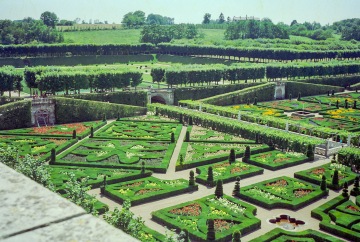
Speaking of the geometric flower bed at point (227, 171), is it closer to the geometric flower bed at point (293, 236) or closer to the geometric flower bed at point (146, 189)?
the geometric flower bed at point (146, 189)

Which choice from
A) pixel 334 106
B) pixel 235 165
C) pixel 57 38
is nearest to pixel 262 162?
pixel 235 165

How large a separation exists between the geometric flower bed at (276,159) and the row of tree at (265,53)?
72655 millimetres

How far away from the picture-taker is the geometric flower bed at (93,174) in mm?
30605

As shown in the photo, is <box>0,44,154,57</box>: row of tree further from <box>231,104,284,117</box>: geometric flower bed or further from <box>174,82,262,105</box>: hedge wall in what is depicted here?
<box>231,104,284,117</box>: geometric flower bed

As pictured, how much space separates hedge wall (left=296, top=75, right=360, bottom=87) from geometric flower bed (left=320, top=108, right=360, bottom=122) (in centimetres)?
2101

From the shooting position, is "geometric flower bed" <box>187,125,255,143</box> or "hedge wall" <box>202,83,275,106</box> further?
"hedge wall" <box>202,83,275,106</box>

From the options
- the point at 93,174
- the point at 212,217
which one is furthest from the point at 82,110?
the point at 212,217

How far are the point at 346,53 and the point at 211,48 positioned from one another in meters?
36.4

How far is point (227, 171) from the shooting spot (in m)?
34.0

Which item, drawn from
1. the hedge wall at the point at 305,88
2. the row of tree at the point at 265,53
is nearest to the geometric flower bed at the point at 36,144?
the hedge wall at the point at 305,88

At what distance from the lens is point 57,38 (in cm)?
13238

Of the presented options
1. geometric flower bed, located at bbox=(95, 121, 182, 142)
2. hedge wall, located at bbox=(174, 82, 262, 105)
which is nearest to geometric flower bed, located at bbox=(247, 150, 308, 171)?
geometric flower bed, located at bbox=(95, 121, 182, 142)

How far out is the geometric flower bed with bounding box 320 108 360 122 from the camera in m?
56.3

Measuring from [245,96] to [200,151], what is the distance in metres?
33.8
